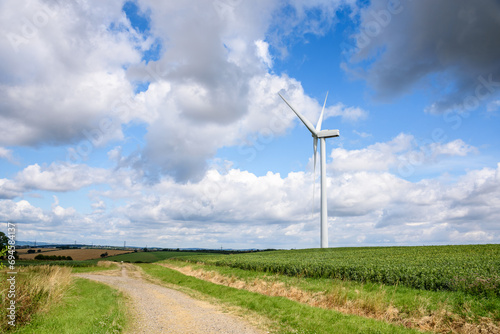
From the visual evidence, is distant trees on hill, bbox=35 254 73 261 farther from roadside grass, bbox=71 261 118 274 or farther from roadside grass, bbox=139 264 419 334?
roadside grass, bbox=139 264 419 334

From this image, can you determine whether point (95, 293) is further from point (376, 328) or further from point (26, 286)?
point (376, 328)

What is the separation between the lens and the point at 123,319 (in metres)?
14.6

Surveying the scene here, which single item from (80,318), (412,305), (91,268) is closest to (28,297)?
(80,318)

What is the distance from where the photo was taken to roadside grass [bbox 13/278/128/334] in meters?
12.7

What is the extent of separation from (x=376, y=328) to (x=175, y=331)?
27.3 ft

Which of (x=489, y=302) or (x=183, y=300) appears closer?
(x=489, y=302)

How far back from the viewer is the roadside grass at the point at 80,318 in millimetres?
12727

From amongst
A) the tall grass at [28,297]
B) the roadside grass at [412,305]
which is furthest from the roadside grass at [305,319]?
the tall grass at [28,297]

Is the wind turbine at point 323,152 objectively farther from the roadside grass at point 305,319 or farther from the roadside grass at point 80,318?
the roadside grass at point 80,318

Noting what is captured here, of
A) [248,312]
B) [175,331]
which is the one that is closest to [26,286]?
[175,331]

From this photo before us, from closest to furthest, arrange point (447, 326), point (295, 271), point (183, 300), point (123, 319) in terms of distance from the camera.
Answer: point (447, 326) → point (123, 319) → point (183, 300) → point (295, 271)

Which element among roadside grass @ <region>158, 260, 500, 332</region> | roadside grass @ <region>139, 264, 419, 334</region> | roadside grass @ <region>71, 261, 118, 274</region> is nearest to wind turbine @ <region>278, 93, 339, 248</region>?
roadside grass @ <region>158, 260, 500, 332</region>

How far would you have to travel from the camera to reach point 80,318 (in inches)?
573

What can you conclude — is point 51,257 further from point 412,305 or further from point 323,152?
point 412,305
